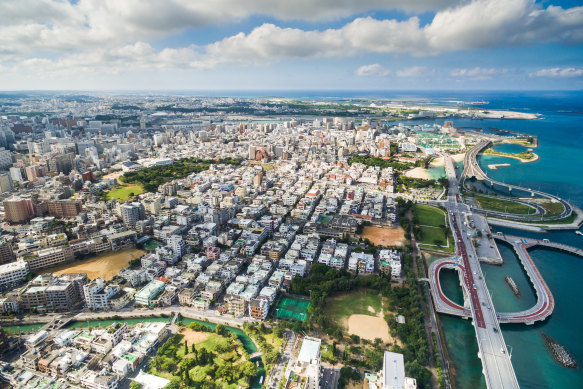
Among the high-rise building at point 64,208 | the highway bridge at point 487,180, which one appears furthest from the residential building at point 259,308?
the highway bridge at point 487,180

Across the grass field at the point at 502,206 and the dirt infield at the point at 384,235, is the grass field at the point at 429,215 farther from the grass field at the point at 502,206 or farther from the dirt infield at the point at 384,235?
the grass field at the point at 502,206

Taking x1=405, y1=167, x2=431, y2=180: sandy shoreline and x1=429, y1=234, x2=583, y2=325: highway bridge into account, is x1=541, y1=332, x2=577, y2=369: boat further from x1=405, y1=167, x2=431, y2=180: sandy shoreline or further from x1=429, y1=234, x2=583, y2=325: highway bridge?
x1=405, y1=167, x2=431, y2=180: sandy shoreline

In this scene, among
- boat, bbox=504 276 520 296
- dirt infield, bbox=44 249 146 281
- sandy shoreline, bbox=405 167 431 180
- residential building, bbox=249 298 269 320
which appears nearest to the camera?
residential building, bbox=249 298 269 320

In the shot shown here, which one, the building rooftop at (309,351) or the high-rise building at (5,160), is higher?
the high-rise building at (5,160)

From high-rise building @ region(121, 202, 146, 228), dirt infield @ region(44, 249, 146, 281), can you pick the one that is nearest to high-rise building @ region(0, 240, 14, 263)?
dirt infield @ region(44, 249, 146, 281)

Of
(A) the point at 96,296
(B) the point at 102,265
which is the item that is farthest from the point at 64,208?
(A) the point at 96,296
